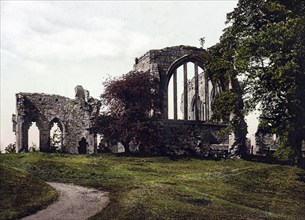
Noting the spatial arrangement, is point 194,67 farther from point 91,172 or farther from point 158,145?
point 91,172

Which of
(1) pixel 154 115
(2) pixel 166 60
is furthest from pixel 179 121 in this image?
(2) pixel 166 60

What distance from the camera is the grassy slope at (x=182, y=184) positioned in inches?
728

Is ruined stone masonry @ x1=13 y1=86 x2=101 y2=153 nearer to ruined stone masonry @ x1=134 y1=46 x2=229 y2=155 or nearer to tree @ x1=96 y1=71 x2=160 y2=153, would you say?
tree @ x1=96 y1=71 x2=160 y2=153

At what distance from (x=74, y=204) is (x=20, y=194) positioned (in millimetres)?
2027

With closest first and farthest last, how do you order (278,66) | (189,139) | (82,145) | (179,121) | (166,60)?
(278,66) → (189,139) → (179,121) → (166,60) → (82,145)

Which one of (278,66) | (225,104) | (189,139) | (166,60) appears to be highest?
(166,60)

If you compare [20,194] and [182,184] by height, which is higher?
[20,194]

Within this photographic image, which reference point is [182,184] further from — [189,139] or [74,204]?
[189,139]

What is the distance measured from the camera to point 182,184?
926 inches

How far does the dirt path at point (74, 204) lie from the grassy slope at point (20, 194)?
0.36 metres

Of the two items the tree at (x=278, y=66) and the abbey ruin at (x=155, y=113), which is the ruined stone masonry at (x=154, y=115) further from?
the tree at (x=278, y=66)

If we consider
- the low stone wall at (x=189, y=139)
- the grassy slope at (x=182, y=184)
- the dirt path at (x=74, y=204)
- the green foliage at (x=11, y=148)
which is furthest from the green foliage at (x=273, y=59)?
the green foliage at (x=11, y=148)

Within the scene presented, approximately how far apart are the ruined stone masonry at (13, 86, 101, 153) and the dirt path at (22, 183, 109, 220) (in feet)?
59.7

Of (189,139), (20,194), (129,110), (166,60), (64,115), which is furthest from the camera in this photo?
(64,115)
